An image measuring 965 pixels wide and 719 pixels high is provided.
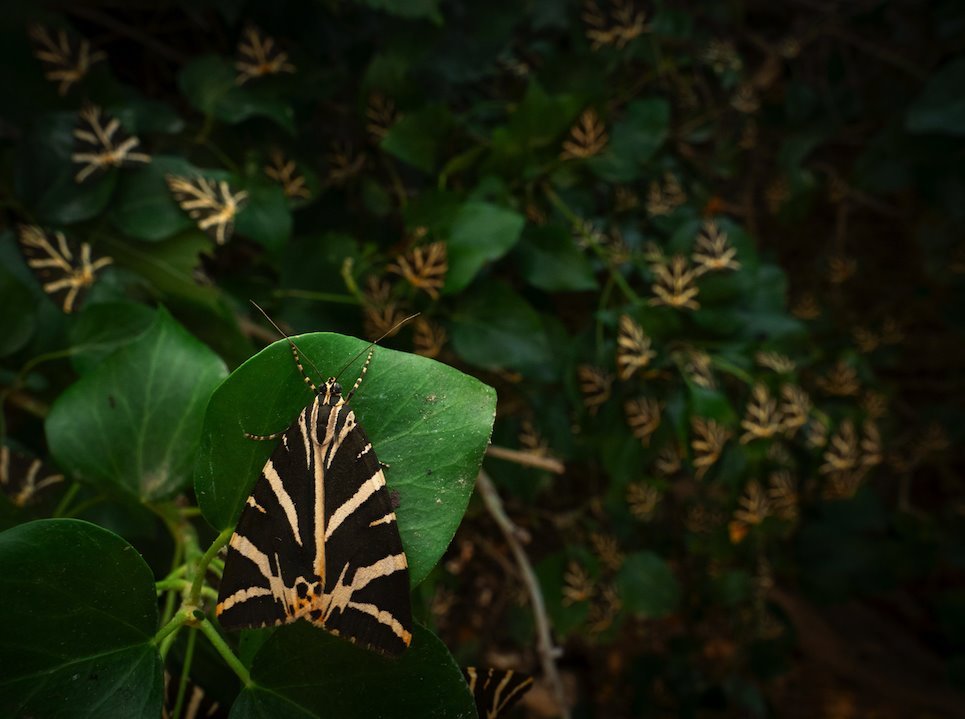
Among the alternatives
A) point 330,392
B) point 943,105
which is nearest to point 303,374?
point 330,392

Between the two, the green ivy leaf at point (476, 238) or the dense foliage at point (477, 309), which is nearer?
the dense foliage at point (477, 309)

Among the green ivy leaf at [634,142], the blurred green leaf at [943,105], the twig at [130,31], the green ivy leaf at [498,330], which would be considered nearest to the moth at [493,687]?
the green ivy leaf at [498,330]

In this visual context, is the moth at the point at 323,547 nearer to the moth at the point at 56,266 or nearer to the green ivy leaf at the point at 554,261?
the moth at the point at 56,266

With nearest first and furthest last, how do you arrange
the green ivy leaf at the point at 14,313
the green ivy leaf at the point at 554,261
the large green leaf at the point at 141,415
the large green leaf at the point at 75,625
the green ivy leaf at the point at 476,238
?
the large green leaf at the point at 75,625 → the large green leaf at the point at 141,415 → the green ivy leaf at the point at 14,313 → the green ivy leaf at the point at 476,238 → the green ivy leaf at the point at 554,261

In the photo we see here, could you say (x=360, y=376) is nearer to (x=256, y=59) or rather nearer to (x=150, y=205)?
(x=150, y=205)

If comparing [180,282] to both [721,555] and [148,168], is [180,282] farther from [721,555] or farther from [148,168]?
[721,555]

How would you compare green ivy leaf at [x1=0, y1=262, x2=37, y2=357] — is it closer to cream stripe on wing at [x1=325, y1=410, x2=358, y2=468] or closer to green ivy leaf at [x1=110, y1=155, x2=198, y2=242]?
green ivy leaf at [x1=110, y1=155, x2=198, y2=242]

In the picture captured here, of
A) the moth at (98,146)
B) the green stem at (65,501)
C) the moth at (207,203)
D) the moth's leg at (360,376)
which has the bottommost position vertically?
the green stem at (65,501)
